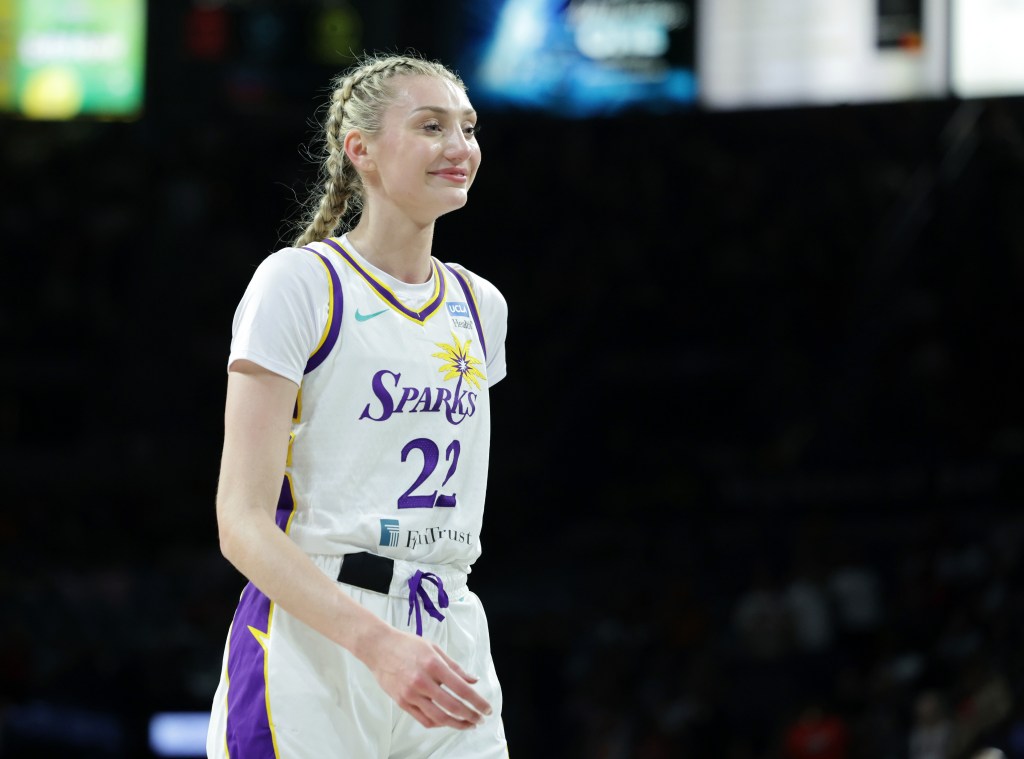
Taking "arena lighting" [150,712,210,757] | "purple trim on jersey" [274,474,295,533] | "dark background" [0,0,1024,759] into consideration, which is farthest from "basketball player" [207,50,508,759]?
"arena lighting" [150,712,210,757]

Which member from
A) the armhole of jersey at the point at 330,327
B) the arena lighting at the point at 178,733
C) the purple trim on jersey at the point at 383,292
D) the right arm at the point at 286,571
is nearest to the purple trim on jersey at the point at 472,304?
the purple trim on jersey at the point at 383,292

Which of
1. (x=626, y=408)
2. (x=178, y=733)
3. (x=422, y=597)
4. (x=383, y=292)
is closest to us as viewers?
(x=422, y=597)

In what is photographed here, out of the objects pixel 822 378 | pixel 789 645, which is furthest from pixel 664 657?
pixel 822 378

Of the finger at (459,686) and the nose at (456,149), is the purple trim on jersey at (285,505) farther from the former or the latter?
the nose at (456,149)

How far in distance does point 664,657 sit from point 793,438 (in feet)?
10.2

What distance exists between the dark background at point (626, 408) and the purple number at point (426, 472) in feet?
18.0

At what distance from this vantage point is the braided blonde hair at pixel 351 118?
290 cm

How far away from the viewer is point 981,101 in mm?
12758

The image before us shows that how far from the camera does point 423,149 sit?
2852 mm

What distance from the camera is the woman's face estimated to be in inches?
113

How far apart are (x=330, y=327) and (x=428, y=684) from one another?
2.46 ft

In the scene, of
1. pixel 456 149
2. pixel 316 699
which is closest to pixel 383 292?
pixel 456 149

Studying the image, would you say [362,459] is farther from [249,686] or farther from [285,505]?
[249,686]

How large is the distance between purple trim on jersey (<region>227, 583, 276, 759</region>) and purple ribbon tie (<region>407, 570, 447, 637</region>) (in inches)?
10.5
